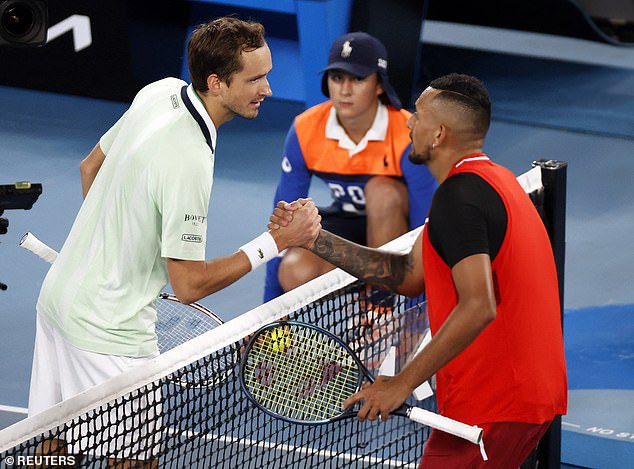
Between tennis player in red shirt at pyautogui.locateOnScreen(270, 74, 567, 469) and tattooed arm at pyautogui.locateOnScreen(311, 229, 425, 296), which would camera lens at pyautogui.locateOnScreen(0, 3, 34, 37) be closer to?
tattooed arm at pyautogui.locateOnScreen(311, 229, 425, 296)

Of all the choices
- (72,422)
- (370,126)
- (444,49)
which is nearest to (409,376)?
(72,422)

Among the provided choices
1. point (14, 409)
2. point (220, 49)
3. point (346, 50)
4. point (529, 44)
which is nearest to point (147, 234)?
point (220, 49)

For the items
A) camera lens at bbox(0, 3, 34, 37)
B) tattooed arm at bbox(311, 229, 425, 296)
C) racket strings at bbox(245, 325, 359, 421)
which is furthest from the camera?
camera lens at bbox(0, 3, 34, 37)

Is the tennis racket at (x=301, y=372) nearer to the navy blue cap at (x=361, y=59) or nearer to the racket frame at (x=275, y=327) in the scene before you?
the racket frame at (x=275, y=327)

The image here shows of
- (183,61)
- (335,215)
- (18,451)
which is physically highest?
(183,61)

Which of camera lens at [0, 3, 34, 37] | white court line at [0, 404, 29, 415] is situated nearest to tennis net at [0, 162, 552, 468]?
camera lens at [0, 3, 34, 37]

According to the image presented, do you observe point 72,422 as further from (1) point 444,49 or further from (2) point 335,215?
(1) point 444,49

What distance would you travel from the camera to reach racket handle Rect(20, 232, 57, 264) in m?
3.89

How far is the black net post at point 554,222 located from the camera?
3.96 metres

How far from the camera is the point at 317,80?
8953mm

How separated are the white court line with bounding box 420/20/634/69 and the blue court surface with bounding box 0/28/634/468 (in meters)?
0.20

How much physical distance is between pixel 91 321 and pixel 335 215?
7.87 feet

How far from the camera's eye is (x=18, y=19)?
164 inches

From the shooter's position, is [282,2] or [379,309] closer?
[379,309]
